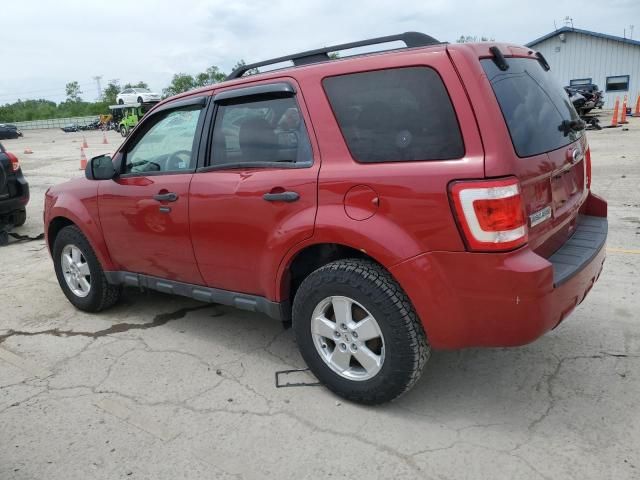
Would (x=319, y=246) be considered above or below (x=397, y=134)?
below

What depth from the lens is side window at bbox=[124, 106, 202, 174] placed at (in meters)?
3.70

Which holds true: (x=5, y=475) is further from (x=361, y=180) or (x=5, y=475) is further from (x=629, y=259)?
(x=629, y=259)

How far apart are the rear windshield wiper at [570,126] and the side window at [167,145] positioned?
7.33ft

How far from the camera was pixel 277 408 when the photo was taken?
3080mm

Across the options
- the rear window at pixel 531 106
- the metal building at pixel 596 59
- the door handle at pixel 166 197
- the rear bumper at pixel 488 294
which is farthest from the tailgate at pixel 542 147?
the metal building at pixel 596 59

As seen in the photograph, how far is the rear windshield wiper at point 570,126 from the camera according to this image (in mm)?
3083

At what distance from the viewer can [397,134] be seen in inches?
106

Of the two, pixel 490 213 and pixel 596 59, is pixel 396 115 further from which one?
pixel 596 59

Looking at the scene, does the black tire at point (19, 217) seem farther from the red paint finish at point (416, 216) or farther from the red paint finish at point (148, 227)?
the red paint finish at point (416, 216)

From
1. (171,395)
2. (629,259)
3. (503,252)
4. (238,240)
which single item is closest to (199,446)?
(171,395)

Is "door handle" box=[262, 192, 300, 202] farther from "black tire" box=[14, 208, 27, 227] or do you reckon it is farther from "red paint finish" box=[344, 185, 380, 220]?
"black tire" box=[14, 208, 27, 227]

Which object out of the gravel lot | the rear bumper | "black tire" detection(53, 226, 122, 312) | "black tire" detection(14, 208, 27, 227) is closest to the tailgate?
the rear bumper

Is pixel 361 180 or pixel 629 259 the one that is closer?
pixel 361 180

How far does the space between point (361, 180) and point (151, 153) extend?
1.93m
